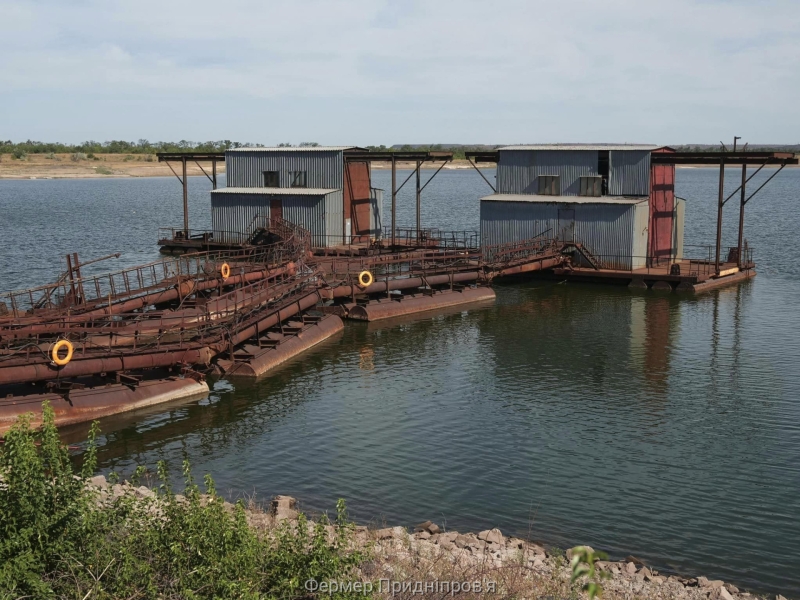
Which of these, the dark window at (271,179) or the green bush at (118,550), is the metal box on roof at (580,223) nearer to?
the dark window at (271,179)

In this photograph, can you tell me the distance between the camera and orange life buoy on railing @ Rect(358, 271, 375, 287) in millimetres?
45156

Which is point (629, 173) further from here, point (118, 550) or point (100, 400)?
point (118, 550)

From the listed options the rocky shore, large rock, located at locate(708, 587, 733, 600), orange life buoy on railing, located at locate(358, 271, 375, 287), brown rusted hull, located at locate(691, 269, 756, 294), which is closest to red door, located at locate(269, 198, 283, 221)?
orange life buoy on railing, located at locate(358, 271, 375, 287)

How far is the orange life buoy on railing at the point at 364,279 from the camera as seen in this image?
45.2 metres

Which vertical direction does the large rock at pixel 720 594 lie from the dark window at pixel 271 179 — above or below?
below

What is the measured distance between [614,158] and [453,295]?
587 inches

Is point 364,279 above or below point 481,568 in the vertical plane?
above

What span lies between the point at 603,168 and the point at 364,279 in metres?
20.0

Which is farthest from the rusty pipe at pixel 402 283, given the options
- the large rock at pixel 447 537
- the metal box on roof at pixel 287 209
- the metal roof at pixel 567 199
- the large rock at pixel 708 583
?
the large rock at pixel 708 583

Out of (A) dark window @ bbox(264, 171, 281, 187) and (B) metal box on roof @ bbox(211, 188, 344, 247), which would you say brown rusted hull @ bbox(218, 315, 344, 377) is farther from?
(A) dark window @ bbox(264, 171, 281, 187)

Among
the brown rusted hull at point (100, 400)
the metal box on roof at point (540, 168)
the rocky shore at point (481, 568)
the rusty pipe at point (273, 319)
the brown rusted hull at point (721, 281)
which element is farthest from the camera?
the metal box on roof at point (540, 168)

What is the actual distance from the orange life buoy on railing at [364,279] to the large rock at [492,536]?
2611 centimetres

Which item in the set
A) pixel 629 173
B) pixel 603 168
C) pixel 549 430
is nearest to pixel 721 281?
pixel 629 173

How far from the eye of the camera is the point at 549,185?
58156mm
